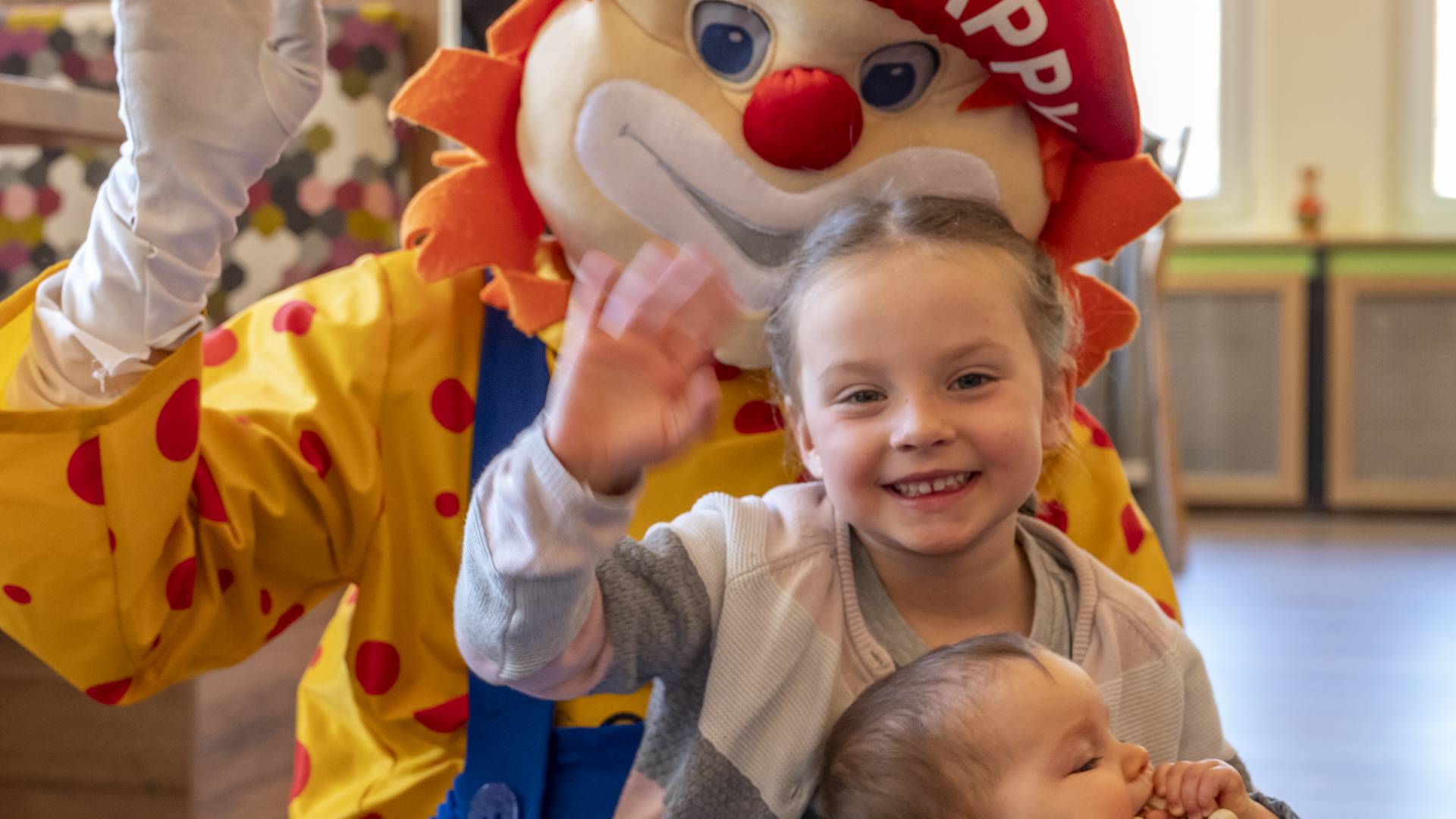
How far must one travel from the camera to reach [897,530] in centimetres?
83

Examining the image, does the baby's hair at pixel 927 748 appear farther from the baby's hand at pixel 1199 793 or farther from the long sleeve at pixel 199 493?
the long sleeve at pixel 199 493

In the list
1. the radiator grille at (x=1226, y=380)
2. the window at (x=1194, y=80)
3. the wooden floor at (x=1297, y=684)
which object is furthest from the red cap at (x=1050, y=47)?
the radiator grille at (x=1226, y=380)

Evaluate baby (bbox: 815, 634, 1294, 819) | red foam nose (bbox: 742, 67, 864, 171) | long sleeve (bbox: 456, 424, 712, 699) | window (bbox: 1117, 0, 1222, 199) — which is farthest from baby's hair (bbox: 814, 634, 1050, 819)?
window (bbox: 1117, 0, 1222, 199)

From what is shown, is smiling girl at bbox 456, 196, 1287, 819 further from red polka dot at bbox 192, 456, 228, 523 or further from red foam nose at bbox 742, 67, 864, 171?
red polka dot at bbox 192, 456, 228, 523

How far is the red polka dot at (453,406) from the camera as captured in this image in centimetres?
101

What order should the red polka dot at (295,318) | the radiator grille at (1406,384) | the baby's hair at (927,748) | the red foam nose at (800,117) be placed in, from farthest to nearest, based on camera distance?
the radiator grille at (1406,384) < the red polka dot at (295,318) < the red foam nose at (800,117) < the baby's hair at (927,748)

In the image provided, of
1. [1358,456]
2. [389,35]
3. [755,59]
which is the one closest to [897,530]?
[755,59]

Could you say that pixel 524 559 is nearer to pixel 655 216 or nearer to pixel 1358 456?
pixel 655 216

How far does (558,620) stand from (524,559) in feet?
0.15

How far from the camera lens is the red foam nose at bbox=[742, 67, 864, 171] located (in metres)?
0.89

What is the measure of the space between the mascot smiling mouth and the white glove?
197mm

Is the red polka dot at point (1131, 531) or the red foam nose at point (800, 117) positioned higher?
the red foam nose at point (800, 117)

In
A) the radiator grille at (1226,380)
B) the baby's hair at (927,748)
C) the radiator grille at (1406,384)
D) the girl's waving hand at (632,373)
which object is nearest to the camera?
the girl's waving hand at (632,373)

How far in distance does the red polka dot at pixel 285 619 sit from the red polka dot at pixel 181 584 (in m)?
0.10
